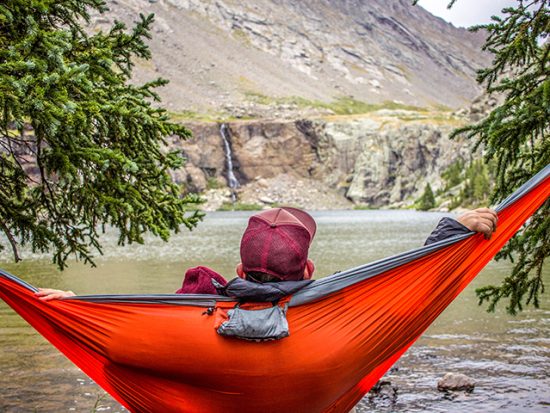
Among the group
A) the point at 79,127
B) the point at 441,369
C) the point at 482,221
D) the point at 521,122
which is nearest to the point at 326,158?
the point at 441,369

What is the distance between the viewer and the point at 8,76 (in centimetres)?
507

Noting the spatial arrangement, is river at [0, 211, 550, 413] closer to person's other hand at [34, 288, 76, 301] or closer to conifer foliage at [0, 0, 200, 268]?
conifer foliage at [0, 0, 200, 268]

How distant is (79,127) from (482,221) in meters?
3.63

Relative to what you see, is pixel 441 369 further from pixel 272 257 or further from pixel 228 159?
pixel 228 159

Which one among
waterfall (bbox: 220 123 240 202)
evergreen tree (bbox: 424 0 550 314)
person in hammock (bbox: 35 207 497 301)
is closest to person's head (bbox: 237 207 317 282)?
person in hammock (bbox: 35 207 497 301)

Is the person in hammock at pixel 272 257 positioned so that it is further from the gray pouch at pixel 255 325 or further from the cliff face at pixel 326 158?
the cliff face at pixel 326 158

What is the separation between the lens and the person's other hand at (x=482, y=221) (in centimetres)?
383

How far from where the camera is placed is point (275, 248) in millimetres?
3418

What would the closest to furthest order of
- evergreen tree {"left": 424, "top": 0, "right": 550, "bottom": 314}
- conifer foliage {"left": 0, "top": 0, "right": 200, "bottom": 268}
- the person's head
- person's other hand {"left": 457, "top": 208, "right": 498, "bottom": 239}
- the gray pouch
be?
the gray pouch < the person's head < person's other hand {"left": 457, "top": 208, "right": 498, "bottom": 239} < conifer foliage {"left": 0, "top": 0, "right": 200, "bottom": 268} < evergreen tree {"left": 424, "top": 0, "right": 550, "bottom": 314}

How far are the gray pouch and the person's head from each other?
22cm

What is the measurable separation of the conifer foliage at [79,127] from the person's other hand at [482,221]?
3298mm

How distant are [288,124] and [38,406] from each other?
606ft

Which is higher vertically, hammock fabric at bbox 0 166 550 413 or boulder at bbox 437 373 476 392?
hammock fabric at bbox 0 166 550 413

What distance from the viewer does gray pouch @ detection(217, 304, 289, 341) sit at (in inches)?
131
